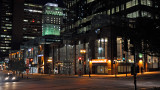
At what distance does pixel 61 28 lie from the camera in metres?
118

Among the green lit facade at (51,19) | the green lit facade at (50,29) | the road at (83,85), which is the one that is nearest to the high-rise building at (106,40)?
the road at (83,85)

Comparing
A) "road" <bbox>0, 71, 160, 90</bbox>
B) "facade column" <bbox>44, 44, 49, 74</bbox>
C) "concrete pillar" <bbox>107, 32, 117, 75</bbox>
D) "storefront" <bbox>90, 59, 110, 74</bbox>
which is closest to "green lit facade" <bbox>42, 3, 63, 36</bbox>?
"facade column" <bbox>44, 44, 49, 74</bbox>

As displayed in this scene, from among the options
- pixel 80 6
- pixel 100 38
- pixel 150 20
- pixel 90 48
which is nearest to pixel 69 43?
pixel 90 48

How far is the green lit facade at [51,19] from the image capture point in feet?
336

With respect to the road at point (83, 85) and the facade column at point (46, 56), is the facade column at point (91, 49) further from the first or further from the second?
the road at point (83, 85)

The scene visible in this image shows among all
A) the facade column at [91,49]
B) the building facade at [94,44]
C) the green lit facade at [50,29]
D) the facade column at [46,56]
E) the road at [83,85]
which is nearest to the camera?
the road at [83,85]

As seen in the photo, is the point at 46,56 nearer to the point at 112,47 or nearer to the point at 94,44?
the point at 94,44

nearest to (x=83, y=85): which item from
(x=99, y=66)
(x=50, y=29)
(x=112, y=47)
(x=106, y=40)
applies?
(x=112, y=47)

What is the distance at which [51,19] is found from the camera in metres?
104

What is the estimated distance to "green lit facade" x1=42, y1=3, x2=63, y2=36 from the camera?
4031 inches

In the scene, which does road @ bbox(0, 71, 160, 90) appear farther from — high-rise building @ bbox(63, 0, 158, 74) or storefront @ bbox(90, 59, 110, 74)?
storefront @ bbox(90, 59, 110, 74)

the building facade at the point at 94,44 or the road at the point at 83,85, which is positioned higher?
the building facade at the point at 94,44

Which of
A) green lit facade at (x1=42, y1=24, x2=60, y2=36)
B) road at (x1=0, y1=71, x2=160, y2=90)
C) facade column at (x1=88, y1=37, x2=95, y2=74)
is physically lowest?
road at (x1=0, y1=71, x2=160, y2=90)

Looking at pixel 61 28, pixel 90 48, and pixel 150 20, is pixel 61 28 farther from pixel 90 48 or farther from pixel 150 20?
pixel 150 20
